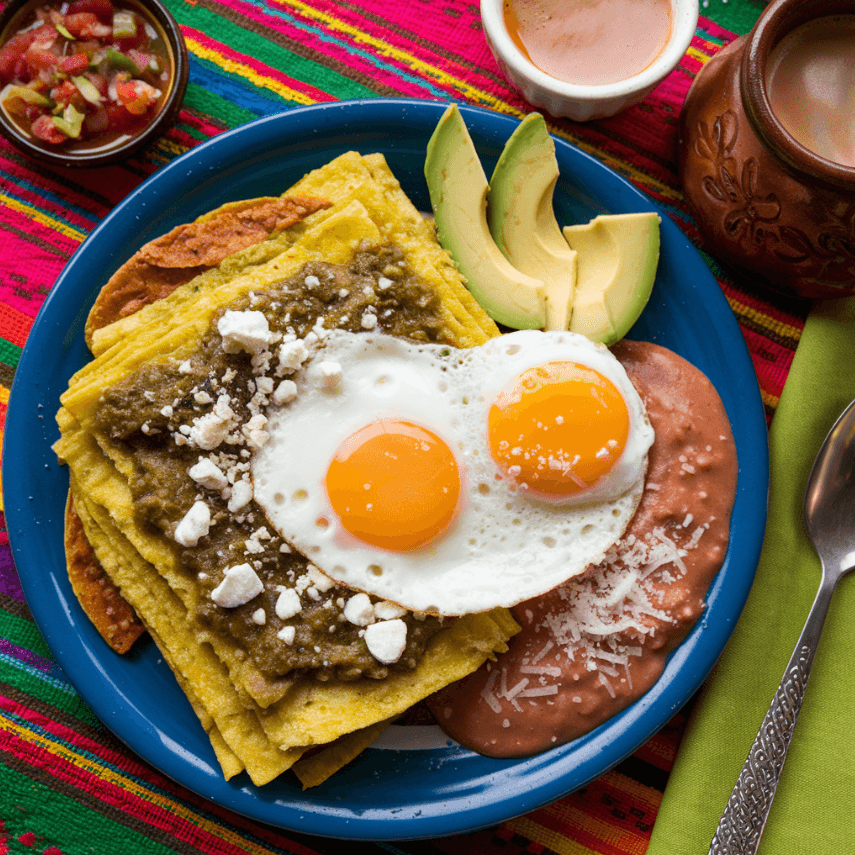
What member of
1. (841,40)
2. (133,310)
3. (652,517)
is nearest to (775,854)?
(652,517)

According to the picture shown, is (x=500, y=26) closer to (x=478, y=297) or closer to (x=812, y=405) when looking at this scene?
(x=478, y=297)

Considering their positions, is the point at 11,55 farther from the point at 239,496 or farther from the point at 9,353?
the point at 239,496

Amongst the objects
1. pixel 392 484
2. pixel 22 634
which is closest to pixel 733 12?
pixel 392 484

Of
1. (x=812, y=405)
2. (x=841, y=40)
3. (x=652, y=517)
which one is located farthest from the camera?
(x=812, y=405)

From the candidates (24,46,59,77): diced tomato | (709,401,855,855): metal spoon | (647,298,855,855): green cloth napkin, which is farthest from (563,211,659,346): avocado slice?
(24,46,59,77): diced tomato

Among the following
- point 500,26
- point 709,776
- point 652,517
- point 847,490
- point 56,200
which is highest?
point 500,26

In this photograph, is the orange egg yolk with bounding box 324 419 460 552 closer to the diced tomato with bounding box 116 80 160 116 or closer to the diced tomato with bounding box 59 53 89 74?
the diced tomato with bounding box 116 80 160 116

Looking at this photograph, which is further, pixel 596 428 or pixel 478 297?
pixel 478 297
